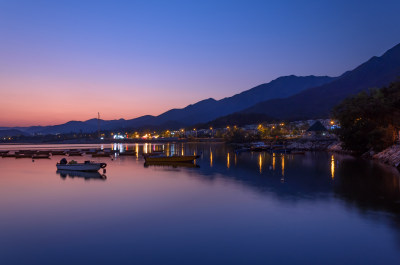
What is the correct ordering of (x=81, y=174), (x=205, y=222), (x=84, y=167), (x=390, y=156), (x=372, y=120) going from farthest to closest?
(x=372, y=120), (x=390, y=156), (x=84, y=167), (x=81, y=174), (x=205, y=222)

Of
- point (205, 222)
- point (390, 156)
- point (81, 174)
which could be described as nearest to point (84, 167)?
point (81, 174)

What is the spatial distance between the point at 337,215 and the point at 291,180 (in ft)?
45.3

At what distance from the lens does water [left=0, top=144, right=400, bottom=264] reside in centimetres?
1277

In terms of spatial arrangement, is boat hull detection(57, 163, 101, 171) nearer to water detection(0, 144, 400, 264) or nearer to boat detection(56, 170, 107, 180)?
boat detection(56, 170, 107, 180)

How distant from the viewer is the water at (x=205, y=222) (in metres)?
12.8

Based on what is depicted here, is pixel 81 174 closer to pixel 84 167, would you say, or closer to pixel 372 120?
pixel 84 167

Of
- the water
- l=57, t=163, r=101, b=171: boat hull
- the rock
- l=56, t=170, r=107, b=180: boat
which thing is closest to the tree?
the rock

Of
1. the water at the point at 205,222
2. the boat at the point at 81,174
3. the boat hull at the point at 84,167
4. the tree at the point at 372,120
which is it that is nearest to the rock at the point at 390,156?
the tree at the point at 372,120

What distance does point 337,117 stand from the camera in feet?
209

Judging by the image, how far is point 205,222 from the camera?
17.6 meters

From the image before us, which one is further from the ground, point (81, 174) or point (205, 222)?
point (81, 174)

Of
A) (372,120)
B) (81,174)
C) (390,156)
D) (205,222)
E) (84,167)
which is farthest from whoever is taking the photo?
(372,120)

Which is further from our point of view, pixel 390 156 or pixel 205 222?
pixel 390 156

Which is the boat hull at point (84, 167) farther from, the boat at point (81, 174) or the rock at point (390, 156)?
the rock at point (390, 156)
